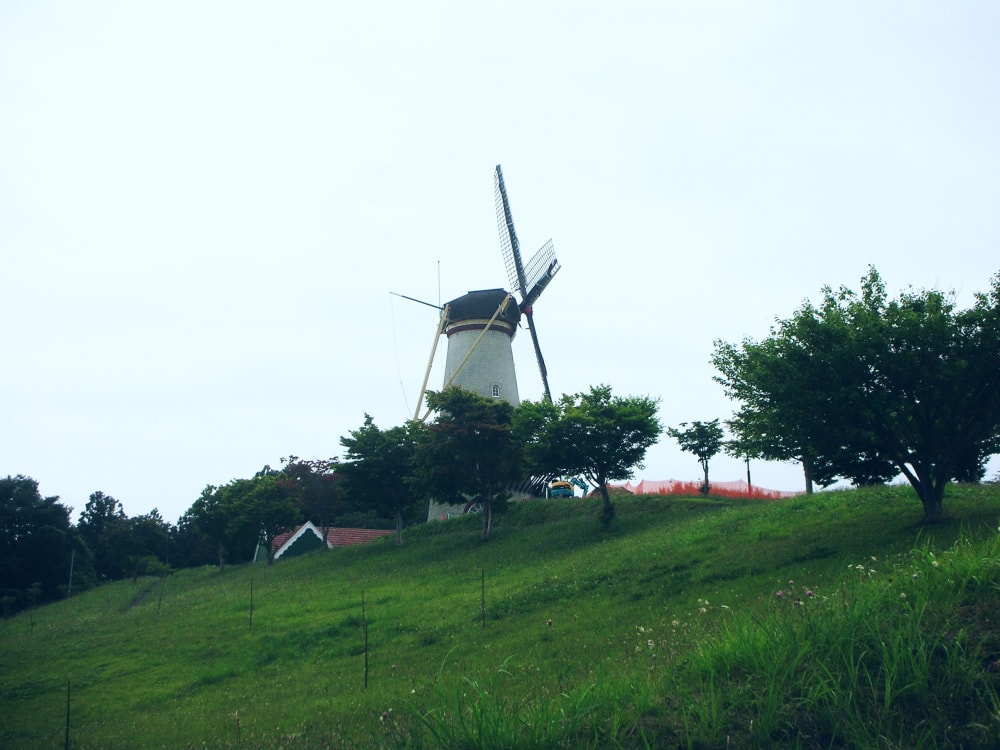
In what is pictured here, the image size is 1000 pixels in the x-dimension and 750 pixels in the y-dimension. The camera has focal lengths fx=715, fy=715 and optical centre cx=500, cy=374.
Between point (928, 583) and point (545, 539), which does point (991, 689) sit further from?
point (545, 539)

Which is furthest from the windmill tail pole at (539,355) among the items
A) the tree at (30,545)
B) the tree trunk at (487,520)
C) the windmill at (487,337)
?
the tree at (30,545)

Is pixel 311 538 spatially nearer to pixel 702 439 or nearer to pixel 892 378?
pixel 702 439

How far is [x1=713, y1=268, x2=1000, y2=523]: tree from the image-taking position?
1611cm

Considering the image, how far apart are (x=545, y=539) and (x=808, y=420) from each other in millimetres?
14497

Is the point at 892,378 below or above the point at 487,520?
above

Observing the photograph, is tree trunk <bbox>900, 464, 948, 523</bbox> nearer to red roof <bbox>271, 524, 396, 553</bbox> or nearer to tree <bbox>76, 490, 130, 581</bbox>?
red roof <bbox>271, 524, 396, 553</bbox>

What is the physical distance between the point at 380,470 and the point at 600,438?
44.1ft

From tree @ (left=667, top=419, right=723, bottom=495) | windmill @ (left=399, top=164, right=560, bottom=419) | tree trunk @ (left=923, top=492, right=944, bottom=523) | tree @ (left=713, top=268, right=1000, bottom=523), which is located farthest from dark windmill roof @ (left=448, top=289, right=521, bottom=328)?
tree trunk @ (left=923, top=492, right=944, bottom=523)

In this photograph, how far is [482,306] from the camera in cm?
4759

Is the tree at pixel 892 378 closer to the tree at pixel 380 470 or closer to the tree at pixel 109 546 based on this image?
the tree at pixel 380 470

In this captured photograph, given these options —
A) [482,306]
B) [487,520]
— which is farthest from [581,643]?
[482,306]

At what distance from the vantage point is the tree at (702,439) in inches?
1481

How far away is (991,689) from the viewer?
464cm

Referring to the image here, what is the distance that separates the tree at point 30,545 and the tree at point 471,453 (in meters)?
30.3
